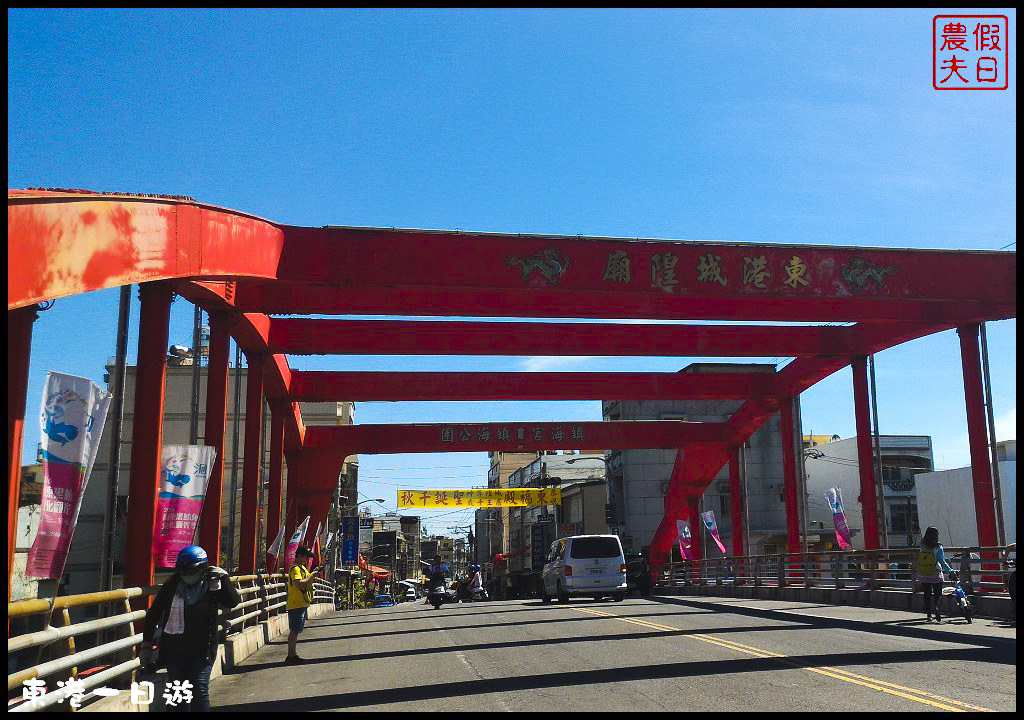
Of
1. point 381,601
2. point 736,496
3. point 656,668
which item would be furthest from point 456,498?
point 656,668

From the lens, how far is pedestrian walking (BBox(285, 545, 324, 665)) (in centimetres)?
1302

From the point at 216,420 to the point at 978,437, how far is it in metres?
16.0

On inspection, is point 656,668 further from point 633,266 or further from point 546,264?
point 633,266

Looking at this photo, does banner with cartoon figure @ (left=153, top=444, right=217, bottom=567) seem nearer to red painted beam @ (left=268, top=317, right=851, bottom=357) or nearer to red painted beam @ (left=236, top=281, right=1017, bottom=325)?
red painted beam @ (left=236, top=281, right=1017, bottom=325)

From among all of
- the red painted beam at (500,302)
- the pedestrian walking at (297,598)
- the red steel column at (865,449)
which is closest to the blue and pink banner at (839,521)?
the red steel column at (865,449)

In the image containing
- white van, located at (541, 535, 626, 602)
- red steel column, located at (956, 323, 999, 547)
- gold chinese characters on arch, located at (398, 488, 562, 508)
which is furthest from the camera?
gold chinese characters on arch, located at (398, 488, 562, 508)

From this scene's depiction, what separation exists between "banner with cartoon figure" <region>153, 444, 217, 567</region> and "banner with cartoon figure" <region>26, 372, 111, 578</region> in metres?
4.14

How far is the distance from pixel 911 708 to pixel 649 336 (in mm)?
15674

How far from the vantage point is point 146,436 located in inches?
505

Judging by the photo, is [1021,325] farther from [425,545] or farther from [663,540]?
[425,545]

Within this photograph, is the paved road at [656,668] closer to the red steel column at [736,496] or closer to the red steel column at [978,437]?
the red steel column at [978,437]

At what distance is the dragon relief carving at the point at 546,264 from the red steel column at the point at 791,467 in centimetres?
1478

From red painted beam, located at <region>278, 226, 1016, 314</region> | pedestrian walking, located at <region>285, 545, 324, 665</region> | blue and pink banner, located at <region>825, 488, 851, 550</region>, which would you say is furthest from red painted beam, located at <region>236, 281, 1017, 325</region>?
blue and pink banner, located at <region>825, 488, 851, 550</region>

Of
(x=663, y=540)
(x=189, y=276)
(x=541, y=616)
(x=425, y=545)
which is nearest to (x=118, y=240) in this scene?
(x=189, y=276)
